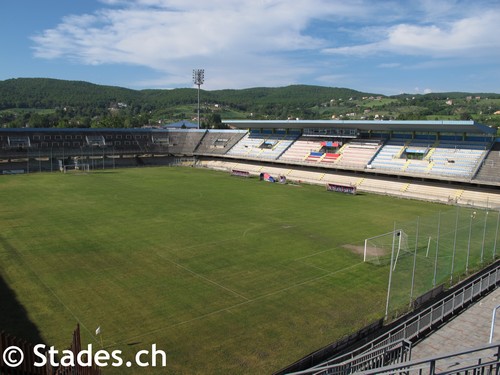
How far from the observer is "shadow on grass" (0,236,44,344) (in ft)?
48.1

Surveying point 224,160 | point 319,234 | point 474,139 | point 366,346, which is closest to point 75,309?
point 366,346

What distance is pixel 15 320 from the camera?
1570 cm

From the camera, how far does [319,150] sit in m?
63.4

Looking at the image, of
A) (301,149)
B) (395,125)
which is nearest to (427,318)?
(395,125)

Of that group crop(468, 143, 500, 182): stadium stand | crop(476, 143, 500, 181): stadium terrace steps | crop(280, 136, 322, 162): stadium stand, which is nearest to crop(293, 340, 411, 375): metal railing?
crop(468, 143, 500, 182): stadium stand

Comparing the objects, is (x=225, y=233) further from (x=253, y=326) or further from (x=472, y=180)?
(x=472, y=180)

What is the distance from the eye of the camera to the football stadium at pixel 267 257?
1458 centimetres

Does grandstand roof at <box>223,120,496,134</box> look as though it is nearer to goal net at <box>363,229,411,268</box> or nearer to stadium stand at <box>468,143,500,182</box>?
stadium stand at <box>468,143,500,182</box>

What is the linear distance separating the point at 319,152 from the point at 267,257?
135 feet

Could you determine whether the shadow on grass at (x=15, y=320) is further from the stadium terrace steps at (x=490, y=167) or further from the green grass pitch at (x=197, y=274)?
the stadium terrace steps at (x=490, y=167)

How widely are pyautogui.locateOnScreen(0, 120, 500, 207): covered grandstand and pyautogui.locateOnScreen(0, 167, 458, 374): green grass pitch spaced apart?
9.09m

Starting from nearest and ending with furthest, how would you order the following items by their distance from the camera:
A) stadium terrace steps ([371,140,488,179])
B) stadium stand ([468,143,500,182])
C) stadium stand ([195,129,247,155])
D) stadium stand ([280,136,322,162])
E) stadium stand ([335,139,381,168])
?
1. stadium stand ([468,143,500,182])
2. stadium terrace steps ([371,140,488,179])
3. stadium stand ([335,139,381,168])
4. stadium stand ([280,136,322,162])
5. stadium stand ([195,129,247,155])

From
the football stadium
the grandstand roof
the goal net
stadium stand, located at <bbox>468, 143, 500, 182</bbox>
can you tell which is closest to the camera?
the football stadium

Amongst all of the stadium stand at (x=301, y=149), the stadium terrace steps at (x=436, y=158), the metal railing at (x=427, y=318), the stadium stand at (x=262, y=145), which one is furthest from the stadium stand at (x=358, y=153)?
the metal railing at (x=427, y=318)
